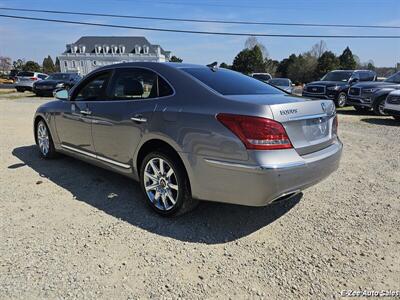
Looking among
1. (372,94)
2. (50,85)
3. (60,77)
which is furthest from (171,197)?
(60,77)

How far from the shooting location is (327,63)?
160 ft

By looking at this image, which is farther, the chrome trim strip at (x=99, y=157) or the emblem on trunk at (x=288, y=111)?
the chrome trim strip at (x=99, y=157)

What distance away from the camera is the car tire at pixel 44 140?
5520 mm

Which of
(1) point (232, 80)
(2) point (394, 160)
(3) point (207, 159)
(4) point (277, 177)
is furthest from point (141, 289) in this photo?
(2) point (394, 160)

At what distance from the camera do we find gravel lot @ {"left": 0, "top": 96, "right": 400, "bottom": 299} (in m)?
2.52

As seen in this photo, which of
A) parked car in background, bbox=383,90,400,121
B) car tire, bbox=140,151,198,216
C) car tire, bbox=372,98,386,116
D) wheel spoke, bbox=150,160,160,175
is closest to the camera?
car tire, bbox=140,151,198,216

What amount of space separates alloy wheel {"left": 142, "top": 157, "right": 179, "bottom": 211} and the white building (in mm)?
78127

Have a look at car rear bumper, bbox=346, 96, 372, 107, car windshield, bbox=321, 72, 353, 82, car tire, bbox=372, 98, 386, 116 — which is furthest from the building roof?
car tire, bbox=372, 98, 386, 116

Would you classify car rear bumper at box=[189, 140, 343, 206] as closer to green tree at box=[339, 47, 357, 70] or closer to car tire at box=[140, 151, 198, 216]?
car tire at box=[140, 151, 198, 216]

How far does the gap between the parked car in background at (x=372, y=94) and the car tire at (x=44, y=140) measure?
10.5 m

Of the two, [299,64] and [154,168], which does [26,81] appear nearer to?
[154,168]

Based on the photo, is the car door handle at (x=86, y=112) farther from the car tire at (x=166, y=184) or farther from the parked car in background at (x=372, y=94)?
the parked car in background at (x=372, y=94)

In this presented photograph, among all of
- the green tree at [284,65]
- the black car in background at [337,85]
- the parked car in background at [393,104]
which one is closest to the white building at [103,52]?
the green tree at [284,65]

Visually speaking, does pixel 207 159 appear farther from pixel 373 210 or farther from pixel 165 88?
pixel 373 210
